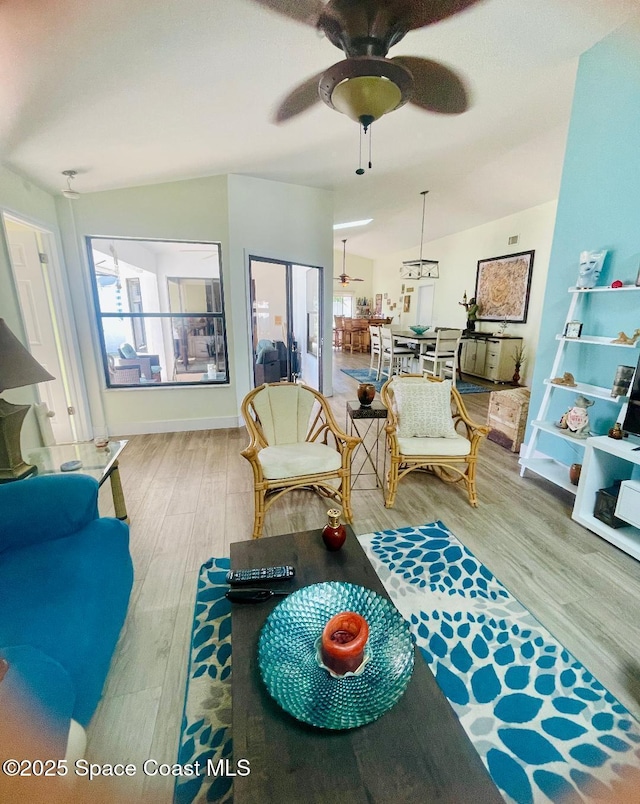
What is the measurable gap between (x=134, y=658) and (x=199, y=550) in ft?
2.16

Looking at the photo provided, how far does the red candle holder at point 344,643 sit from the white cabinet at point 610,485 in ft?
6.40

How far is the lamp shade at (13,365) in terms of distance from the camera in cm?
181

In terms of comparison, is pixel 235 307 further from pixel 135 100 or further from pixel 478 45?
pixel 478 45

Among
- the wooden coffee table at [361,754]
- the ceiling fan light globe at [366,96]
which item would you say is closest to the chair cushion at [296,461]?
the wooden coffee table at [361,754]

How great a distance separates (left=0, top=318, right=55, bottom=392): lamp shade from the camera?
5.93ft

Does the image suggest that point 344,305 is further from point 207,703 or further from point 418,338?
point 207,703

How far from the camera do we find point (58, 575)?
1.26 meters

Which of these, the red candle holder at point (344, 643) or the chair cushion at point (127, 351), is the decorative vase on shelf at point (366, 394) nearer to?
the red candle holder at point (344, 643)

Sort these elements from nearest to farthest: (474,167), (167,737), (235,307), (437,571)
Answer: (167,737), (437,571), (235,307), (474,167)

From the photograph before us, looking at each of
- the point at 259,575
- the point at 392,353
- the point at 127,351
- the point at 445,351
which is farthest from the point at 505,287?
the point at 259,575

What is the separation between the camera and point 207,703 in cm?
A: 127

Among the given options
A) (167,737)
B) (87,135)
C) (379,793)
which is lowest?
(167,737)

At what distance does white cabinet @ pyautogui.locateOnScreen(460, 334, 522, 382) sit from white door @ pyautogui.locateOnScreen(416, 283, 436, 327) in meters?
2.01

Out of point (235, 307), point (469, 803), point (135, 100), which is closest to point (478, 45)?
point (135, 100)
